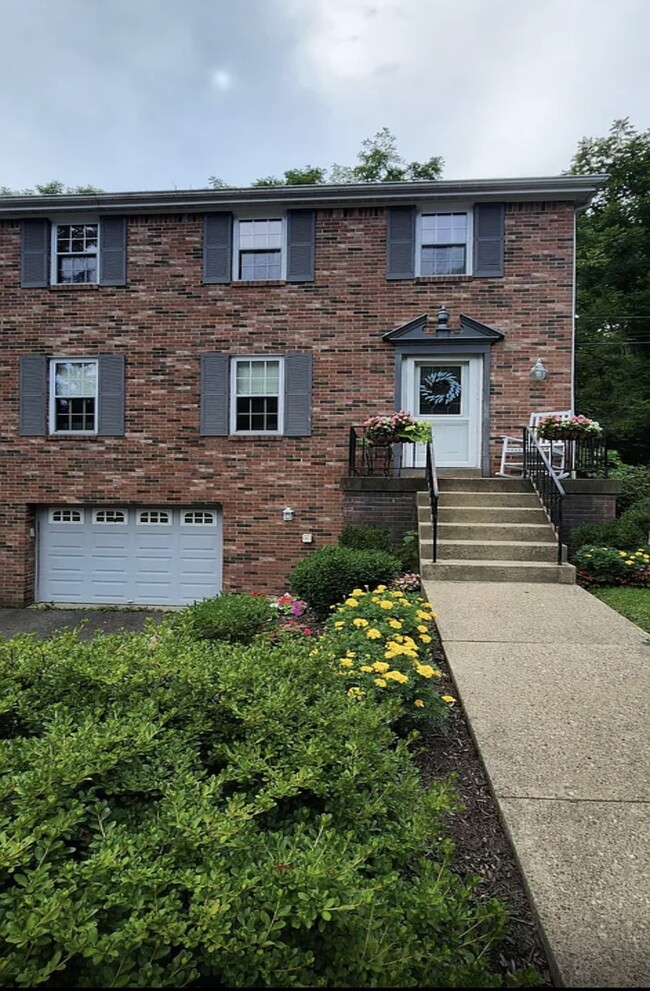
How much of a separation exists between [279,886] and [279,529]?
773 cm

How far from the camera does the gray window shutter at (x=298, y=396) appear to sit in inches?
352

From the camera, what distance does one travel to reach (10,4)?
6090 millimetres

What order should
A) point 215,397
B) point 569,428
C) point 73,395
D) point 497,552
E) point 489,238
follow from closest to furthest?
point 497,552 < point 569,428 < point 489,238 < point 215,397 < point 73,395

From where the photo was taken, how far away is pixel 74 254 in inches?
372

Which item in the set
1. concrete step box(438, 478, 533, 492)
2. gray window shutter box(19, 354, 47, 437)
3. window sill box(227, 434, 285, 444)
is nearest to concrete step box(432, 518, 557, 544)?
concrete step box(438, 478, 533, 492)

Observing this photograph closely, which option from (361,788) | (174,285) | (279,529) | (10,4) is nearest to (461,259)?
(174,285)

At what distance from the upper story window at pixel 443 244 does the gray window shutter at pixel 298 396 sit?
2.67m

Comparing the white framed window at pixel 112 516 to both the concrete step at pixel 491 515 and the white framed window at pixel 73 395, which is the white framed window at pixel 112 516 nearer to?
the white framed window at pixel 73 395

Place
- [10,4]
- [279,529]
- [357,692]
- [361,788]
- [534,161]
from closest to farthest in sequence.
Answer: [361,788] < [357,692] < [10,4] < [279,529] < [534,161]

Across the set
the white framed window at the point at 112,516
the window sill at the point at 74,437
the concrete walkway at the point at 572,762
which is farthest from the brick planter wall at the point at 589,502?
the window sill at the point at 74,437

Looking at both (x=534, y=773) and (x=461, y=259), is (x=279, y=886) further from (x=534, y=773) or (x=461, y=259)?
(x=461, y=259)

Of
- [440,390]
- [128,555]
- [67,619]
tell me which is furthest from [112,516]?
[440,390]

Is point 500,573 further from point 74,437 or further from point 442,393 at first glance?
point 74,437

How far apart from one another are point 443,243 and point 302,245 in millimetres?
2487
